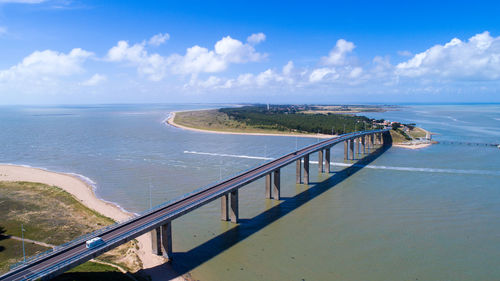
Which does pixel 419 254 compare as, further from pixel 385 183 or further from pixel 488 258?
pixel 385 183

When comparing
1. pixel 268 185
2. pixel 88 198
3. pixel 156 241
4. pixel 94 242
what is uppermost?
pixel 94 242

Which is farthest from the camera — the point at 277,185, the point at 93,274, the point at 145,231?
the point at 277,185

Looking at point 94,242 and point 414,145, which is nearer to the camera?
point 94,242

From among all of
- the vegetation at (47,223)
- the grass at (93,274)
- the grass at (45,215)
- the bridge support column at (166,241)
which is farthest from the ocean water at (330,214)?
the grass at (45,215)

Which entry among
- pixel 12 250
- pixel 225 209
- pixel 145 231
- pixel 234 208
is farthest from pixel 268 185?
pixel 12 250

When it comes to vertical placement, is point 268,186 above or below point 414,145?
above

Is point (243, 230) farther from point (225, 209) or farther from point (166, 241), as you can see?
point (166, 241)

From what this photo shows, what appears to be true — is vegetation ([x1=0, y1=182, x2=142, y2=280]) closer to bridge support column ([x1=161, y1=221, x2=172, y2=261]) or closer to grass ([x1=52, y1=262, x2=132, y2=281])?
grass ([x1=52, y1=262, x2=132, y2=281])

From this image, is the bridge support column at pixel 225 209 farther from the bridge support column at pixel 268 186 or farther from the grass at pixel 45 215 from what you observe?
the grass at pixel 45 215
